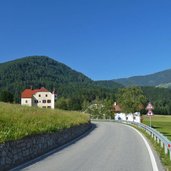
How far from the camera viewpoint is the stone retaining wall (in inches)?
494

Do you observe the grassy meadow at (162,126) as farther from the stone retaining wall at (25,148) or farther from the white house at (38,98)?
the white house at (38,98)

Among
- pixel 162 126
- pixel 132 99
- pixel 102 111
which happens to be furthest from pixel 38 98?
pixel 162 126

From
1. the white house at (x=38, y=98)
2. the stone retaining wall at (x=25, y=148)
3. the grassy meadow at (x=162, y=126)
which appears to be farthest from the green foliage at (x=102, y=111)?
the stone retaining wall at (x=25, y=148)

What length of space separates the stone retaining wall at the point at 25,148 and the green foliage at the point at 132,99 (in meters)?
52.2

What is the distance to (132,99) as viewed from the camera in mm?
73250

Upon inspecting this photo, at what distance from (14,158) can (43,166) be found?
0.98 m

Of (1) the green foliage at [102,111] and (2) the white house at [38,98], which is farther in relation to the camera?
(2) the white house at [38,98]

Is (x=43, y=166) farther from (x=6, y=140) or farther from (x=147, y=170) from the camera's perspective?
(x=147, y=170)

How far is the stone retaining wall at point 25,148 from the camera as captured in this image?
12.6 meters

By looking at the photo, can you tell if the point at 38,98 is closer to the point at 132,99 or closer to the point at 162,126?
the point at 132,99

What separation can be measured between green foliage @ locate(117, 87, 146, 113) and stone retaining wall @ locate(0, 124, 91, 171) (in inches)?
2056

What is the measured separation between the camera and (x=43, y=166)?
13266mm

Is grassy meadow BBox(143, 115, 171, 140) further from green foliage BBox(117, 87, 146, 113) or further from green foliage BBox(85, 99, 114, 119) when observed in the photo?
green foliage BBox(85, 99, 114, 119)

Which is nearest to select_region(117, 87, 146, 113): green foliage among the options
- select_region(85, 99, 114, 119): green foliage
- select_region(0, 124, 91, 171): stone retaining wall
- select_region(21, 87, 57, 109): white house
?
select_region(85, 99, 114, 119): green foliage
